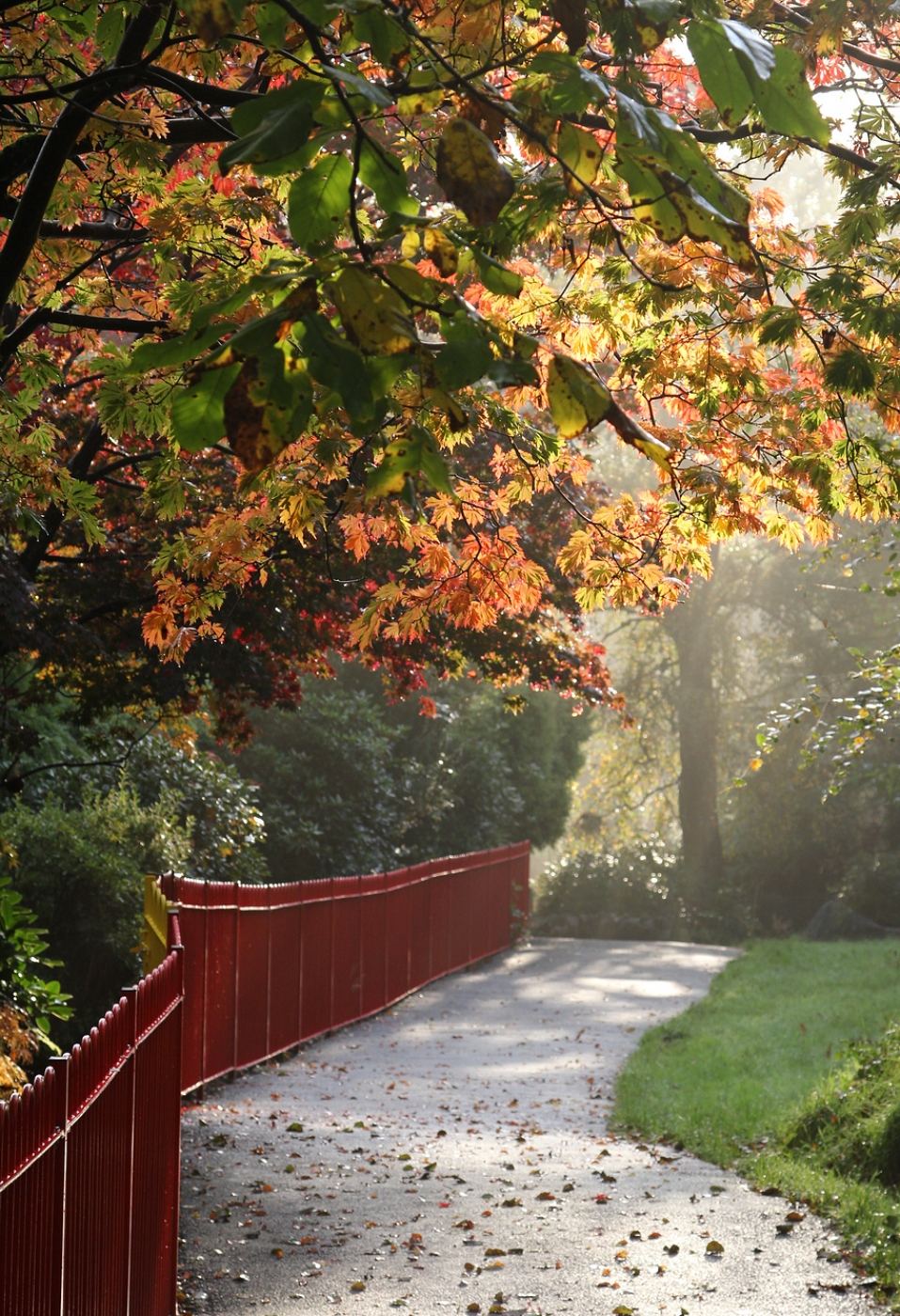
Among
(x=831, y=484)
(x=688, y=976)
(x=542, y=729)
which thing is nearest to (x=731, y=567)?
(x=542, y=729)

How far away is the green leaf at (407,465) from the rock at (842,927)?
23.1 metres

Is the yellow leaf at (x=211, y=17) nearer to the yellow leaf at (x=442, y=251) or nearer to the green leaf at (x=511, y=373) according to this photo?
the yellow leaf at (x=442, y=251)

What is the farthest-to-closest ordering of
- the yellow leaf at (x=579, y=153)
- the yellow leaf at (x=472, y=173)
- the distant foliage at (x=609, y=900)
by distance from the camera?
the distant foliage at (x=609, y=900) < the yellow leaf at (x=579, y=153) < the yellow leaf at (x=472, y=173)

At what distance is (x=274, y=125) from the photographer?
7.56 ft

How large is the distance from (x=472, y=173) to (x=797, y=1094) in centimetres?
902

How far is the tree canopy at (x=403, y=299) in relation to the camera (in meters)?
2.46

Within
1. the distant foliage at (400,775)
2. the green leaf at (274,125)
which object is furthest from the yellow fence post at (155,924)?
the distant foliage at (400,775)

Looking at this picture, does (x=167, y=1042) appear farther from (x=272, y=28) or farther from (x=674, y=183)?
(x=674, y=183)

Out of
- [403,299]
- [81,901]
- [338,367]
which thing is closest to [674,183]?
[403,299]

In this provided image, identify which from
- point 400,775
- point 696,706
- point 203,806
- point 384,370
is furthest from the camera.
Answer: point 696,706

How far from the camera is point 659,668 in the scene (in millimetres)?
33250

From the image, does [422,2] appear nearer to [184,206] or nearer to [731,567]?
[184,206]

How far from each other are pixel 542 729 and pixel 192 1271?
1997cm

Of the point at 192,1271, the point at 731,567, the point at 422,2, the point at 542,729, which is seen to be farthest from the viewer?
the point at 731,567
